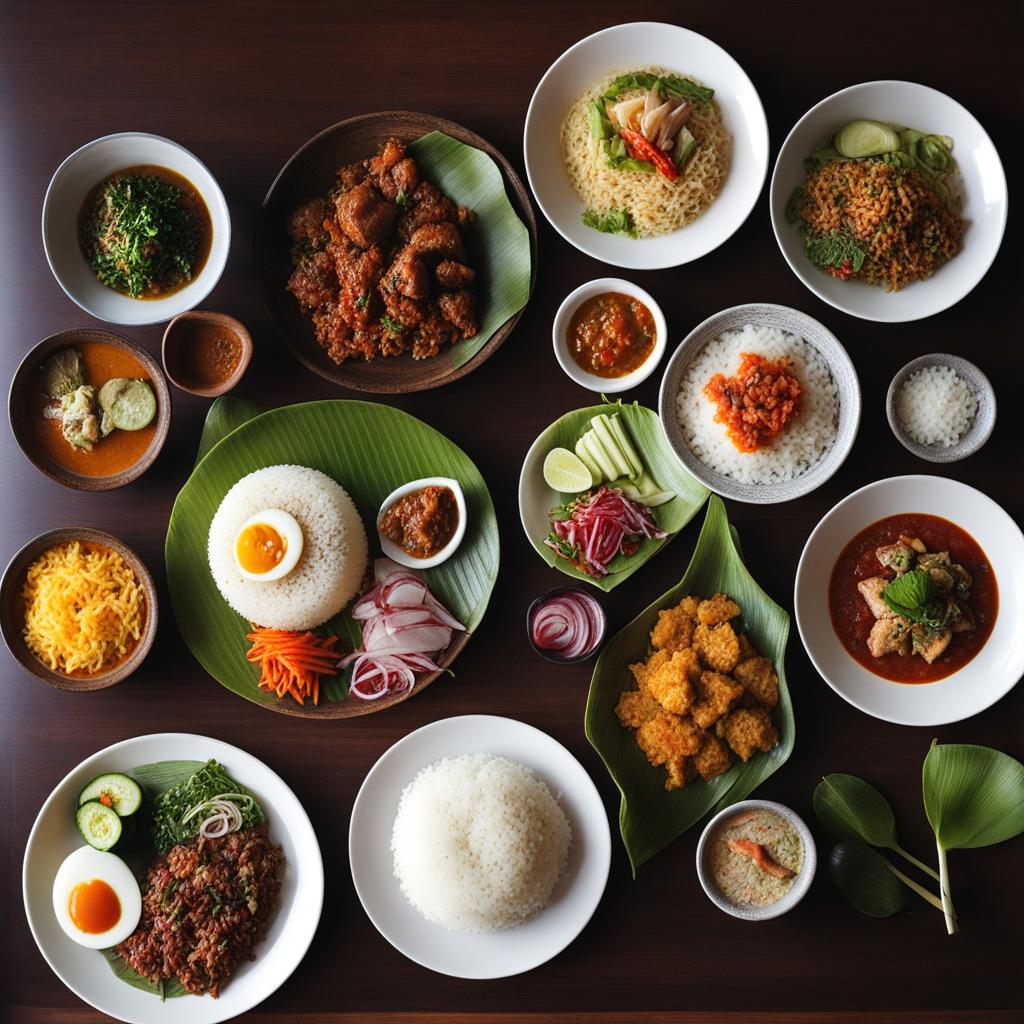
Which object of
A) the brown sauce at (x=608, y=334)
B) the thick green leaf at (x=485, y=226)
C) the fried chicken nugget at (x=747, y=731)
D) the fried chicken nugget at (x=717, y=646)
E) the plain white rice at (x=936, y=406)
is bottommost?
the fried chicken nugget at (x=747, y=731)

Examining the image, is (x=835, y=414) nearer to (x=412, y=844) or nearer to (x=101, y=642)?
(x=412, y=844)

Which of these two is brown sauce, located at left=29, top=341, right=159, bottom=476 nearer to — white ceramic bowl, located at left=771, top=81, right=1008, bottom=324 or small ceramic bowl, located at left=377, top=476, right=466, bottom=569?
small ceramic bowl, located at left=377, top=476, right=466, bottom=569

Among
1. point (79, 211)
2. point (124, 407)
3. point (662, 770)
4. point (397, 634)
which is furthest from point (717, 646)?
point (79, 211)

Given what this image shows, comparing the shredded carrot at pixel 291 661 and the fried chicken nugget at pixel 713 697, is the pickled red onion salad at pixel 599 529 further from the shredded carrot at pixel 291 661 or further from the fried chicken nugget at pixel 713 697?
the shredded carrot at pixel 291 661

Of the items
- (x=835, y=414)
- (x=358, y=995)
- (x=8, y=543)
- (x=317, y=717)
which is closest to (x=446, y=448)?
(x=317, y=717)

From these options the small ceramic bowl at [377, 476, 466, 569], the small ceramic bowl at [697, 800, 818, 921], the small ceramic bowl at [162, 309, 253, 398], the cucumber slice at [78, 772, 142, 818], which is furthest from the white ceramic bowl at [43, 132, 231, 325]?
the small ceramic bowl at [697, 800, 818, 921]

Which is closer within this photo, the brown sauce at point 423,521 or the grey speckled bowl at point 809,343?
the grey speckled bowl at point 809,343

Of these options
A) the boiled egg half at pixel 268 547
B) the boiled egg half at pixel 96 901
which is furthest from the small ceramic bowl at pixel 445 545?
the boiled egg half at pixel 96 901
